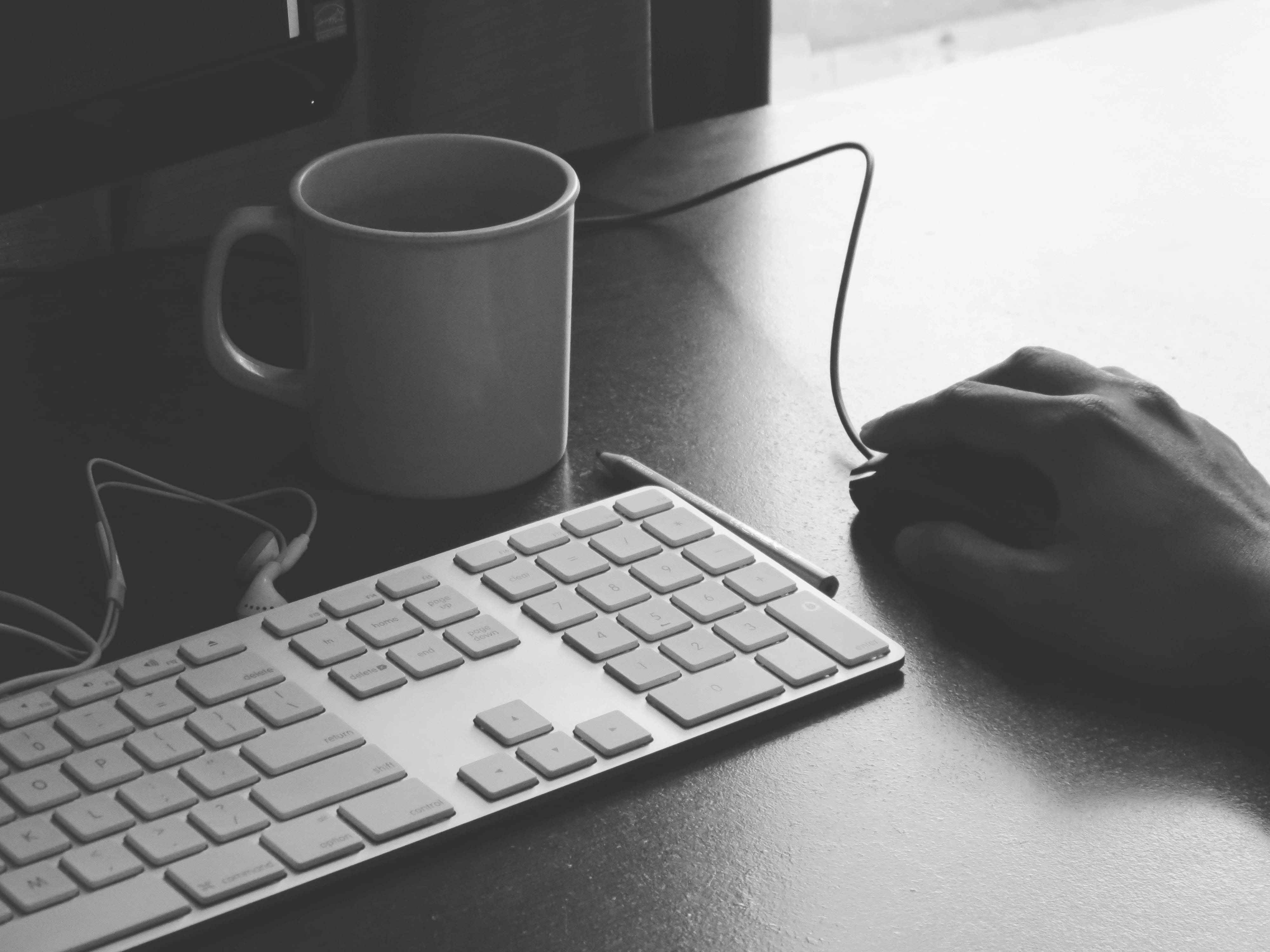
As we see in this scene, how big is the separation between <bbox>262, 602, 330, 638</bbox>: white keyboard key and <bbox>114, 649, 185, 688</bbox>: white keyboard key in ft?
0.12

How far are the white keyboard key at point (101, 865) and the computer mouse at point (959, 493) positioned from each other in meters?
0.35

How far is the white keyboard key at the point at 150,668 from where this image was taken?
505 millimetres

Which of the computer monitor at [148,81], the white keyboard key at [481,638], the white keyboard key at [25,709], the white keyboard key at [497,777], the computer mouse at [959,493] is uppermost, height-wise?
the computer monitor at [148,81]

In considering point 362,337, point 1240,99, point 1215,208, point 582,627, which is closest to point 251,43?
point 362,337

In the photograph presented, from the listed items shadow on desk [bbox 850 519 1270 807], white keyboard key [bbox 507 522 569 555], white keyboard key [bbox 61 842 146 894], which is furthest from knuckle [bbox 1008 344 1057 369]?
white keyboard key [bbox 61 842 146 894]

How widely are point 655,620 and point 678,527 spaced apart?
7 centimetres

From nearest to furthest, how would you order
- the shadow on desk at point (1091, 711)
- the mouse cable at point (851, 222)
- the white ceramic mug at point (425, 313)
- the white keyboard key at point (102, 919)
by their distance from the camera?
the white keyboard key at point (102, 919), the shadow on desk at point (1091, 711), the white ceramic mug at point (425, 313), the mouse cable at point (851, 222)

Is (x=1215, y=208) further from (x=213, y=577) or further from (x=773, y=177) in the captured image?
(x=213, y=577)

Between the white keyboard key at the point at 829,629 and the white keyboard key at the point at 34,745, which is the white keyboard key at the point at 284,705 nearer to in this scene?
the white keyboard key at the point at 34,745

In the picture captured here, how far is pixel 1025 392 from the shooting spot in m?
0.60

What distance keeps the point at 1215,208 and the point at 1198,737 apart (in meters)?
0.58

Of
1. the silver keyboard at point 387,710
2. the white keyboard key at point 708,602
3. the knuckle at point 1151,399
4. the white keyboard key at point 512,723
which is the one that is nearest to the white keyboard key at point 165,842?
the silver keyboard at point 387,710

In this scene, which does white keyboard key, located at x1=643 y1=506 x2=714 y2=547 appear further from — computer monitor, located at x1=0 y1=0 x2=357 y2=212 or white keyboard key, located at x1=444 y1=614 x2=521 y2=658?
computer monitor, located at x1=0 y1=0 x2=357 y2=212

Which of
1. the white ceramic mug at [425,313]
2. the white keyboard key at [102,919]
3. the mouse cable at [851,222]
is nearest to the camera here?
the white keyboard key at [102,919]
